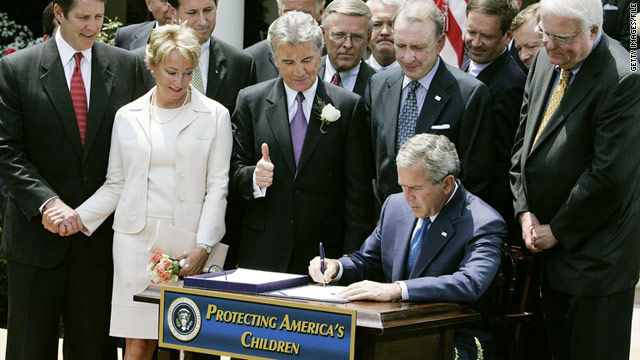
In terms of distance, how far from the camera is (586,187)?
426 cm

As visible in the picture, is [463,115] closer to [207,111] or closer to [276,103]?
[276,103]

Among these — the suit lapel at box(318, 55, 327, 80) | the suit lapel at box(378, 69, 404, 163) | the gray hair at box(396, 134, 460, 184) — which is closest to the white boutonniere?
the suit lapel at box(378, 69, 404, 163)

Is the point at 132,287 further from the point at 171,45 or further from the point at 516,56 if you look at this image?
A: the point at 516,56

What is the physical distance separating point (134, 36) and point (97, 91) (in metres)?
1.03

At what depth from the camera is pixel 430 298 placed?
12.5ft

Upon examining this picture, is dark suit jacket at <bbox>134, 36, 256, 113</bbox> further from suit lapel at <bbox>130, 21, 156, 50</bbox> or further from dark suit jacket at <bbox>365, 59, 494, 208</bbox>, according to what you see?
dark suit jacket at <bbox>365, 59, 494, 208</bbox>

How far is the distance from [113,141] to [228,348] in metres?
1.72

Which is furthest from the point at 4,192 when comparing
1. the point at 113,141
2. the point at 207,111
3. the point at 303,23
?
the point at 303,23

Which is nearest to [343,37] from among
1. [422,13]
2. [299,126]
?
[422,13]

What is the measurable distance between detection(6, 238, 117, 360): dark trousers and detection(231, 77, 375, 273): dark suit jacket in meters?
0.88

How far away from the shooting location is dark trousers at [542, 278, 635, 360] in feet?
14.2

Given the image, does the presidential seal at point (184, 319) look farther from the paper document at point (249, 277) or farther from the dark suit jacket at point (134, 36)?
the dark suit jacket at point (134, 36)

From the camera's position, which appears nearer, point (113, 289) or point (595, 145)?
point (595, 145)

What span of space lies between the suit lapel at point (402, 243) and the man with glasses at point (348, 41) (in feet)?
4.71
